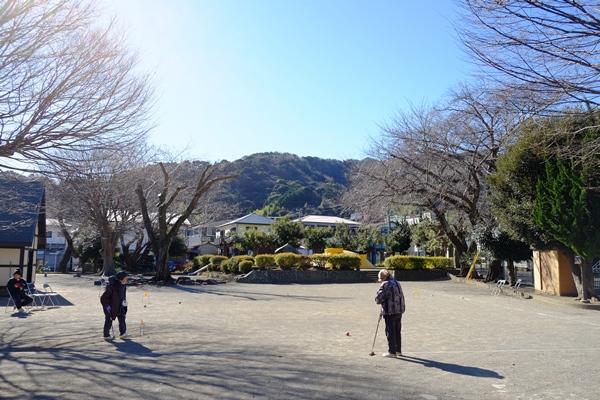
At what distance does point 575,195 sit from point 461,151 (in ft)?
31.5

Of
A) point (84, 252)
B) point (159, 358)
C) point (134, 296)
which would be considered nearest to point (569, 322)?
point (159, 358)

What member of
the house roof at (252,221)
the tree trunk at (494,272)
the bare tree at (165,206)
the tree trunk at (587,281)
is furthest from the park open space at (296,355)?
the house roof at (252,221)

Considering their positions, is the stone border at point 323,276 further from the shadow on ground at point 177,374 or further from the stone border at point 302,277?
the shadow on ground at point 177,374

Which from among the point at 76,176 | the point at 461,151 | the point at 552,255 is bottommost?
the point at 552,255

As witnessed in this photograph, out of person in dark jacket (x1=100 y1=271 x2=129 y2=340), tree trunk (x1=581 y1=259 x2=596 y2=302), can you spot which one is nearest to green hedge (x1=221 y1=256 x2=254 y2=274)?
tree trunk (x1=581 y1=259 x2=596 y2=302)

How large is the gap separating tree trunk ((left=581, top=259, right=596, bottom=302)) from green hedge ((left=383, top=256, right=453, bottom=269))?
13.8m

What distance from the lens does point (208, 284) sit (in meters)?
28.5

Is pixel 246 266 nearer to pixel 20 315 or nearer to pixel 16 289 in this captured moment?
pixel 16 289

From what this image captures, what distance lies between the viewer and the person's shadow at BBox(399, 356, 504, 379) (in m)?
7.47

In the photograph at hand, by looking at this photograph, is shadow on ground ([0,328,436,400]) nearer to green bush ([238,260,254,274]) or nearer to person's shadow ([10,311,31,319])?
person's shadow ([10,311,31,319])

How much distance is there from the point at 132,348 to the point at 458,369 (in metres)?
5.51

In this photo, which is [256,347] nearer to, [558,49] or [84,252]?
[558,49]

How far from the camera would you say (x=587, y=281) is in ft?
58.6

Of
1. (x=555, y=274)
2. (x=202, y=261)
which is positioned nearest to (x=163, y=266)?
(x=202, y=261)
